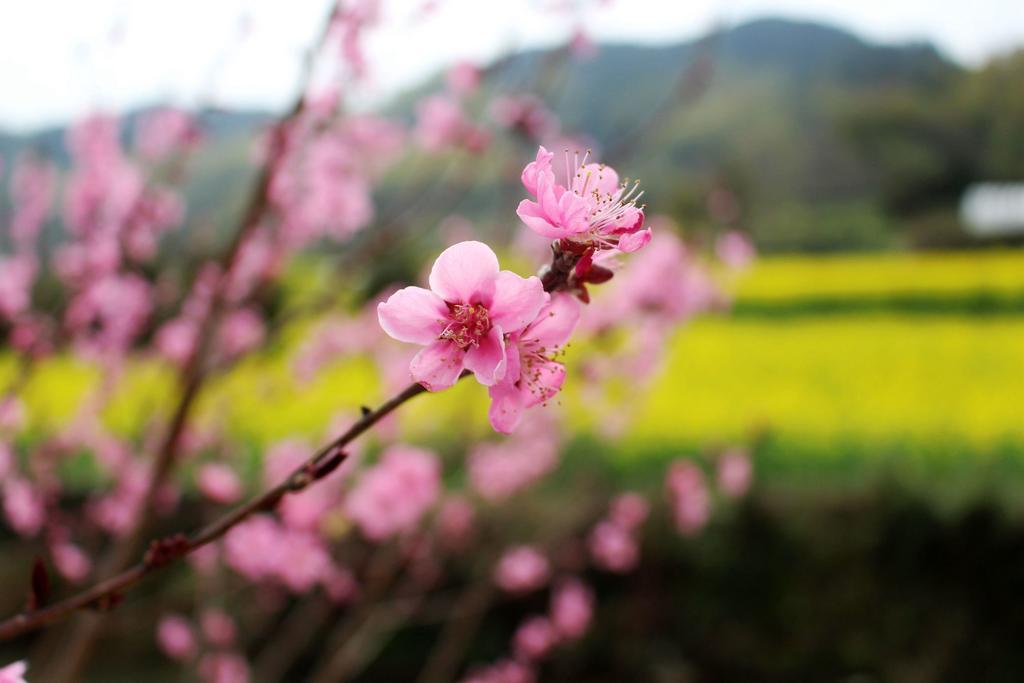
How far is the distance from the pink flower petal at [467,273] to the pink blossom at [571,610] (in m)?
2.71

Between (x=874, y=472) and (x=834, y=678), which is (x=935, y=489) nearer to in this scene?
(x=874, y=472)

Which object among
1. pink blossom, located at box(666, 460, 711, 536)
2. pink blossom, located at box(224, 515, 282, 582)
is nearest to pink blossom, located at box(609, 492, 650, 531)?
pink blossom, located at box(666, 460, 711, 536)

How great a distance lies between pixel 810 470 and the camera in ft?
13.2

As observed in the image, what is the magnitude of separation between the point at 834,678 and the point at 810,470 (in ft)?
3.28

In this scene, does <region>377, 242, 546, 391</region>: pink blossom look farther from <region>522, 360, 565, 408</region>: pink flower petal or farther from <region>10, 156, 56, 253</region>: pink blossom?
<region>10, 156, 56, 253</region>: pink blossom

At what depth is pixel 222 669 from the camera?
2.80 meters

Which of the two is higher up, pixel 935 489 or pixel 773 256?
pixel 773 256

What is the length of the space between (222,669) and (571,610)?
125 cm

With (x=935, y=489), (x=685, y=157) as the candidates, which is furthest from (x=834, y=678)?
(x=685, y=157)

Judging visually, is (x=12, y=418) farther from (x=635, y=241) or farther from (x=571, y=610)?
(x=571, y=610)

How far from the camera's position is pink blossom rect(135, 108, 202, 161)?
7.57 ft

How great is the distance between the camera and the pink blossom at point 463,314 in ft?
1.68

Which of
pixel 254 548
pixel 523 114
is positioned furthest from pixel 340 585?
pixel 523 114

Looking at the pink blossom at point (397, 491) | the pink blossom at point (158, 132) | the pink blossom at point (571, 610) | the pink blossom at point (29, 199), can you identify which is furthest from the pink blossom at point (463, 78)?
the pink blossom at point (571, 610)
